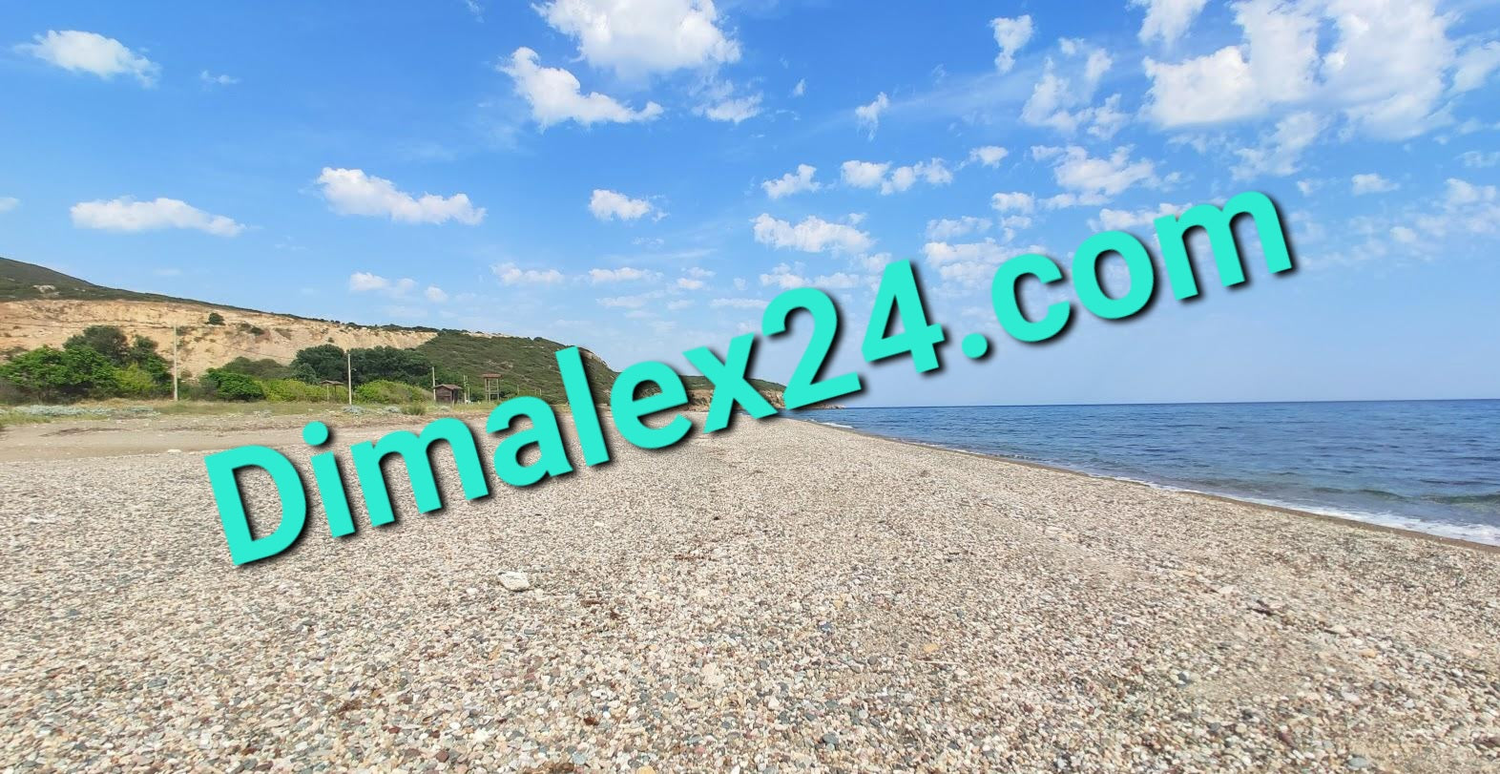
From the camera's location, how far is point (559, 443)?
11305mm

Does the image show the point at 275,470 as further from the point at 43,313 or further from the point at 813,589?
the point at 43,313

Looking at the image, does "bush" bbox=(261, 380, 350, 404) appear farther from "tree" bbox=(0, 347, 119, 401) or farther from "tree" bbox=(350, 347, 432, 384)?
"tree" bbox=(350, 347, 432, 384)

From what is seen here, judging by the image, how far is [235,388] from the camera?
3588cm

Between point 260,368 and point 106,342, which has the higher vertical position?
point 106,342

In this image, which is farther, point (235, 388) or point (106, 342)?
point (106, 342)

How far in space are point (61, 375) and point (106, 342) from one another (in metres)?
16.4

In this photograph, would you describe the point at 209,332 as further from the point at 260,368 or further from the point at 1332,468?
the point at 1332,468

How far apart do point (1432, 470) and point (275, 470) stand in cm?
2811

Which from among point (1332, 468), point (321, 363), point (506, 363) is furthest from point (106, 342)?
point (1332, 468)

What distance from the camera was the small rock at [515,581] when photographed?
6.32m

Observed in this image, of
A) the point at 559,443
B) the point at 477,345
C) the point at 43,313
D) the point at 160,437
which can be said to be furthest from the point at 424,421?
the point at 477,345

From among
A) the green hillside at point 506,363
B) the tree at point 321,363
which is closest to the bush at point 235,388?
the tree at point 321,363

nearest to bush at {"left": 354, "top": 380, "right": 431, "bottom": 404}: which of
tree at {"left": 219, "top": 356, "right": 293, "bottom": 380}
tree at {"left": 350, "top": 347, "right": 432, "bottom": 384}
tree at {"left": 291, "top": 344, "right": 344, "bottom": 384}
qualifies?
tree at {"left": 291, "top": 344, "right": 344, "bottom": 384}

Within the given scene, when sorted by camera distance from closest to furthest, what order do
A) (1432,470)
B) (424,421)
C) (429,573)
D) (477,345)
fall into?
(429,573), (1432,470), (424,421), (477,345)
